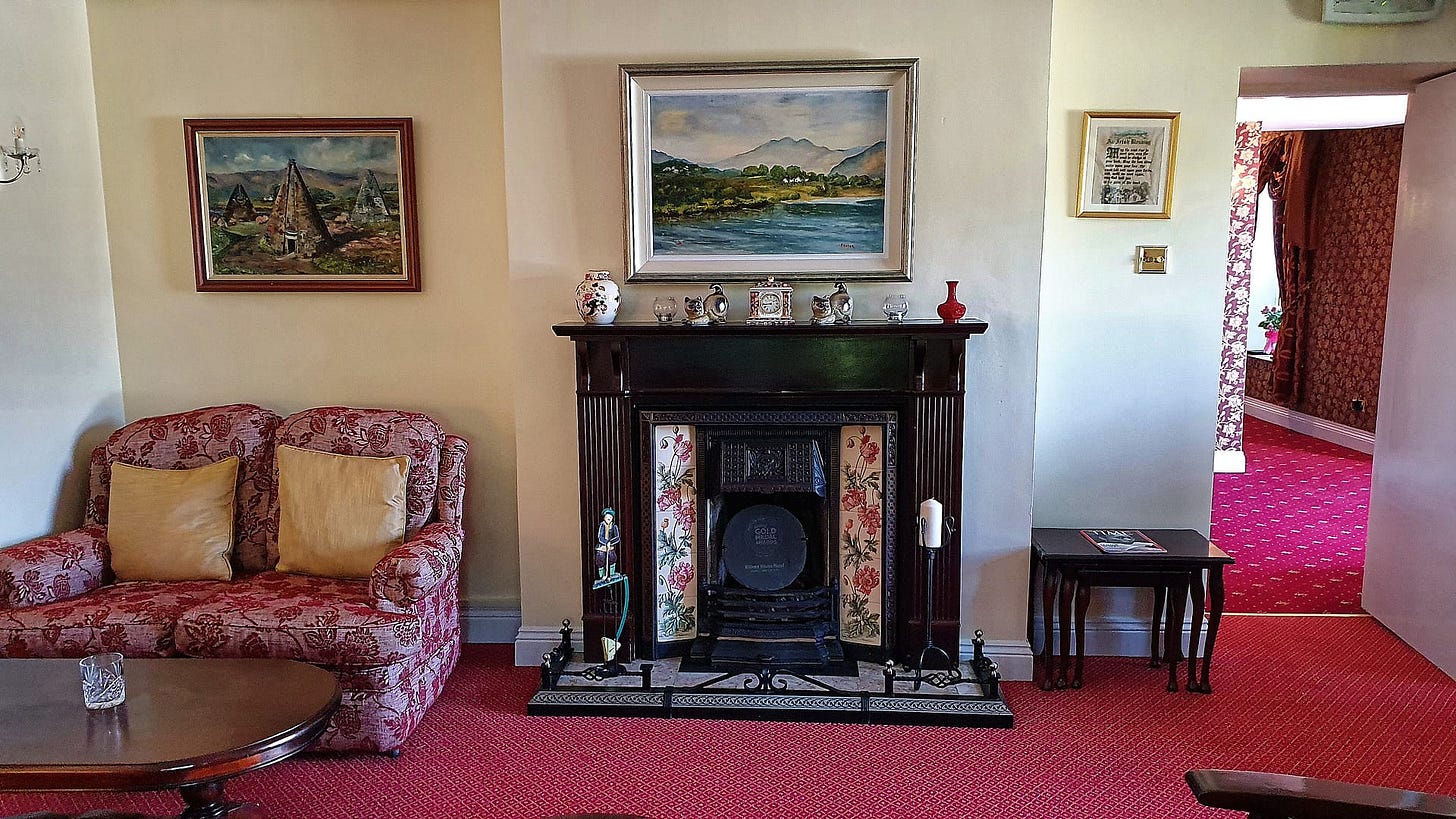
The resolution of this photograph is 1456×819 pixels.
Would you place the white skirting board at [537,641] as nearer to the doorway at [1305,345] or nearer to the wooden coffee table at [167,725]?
A: the wooden coffee table at [167,725]

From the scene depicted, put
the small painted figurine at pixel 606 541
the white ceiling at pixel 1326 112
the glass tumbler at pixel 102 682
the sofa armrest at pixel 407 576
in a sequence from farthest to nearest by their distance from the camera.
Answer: the white ceiling at pixel 1326 112, the small painted figurine at pixel 606 541, the sofa armrest at pixel 407 576, the glass tumbler at pixel 102 682

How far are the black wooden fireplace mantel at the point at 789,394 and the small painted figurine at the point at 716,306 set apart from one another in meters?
0.07

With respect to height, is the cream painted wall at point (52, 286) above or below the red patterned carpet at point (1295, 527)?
above

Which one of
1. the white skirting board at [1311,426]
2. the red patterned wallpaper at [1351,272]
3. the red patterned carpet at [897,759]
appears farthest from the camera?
the white skirting board at [1311,426]

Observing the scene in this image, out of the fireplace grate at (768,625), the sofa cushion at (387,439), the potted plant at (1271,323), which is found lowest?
the fireplace grate at (768,625)

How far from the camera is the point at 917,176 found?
10.8ft

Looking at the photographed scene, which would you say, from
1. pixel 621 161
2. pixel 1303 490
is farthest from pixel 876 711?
pixel 1303 490

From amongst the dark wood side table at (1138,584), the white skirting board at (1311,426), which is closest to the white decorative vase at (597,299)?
the dark wood side table at (1138,584)

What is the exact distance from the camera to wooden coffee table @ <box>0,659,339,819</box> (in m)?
2.07

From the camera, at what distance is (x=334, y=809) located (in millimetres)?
2631

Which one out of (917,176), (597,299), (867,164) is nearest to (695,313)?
(597,299)

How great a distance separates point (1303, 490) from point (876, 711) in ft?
15.0

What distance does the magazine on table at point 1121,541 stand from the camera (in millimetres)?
3359

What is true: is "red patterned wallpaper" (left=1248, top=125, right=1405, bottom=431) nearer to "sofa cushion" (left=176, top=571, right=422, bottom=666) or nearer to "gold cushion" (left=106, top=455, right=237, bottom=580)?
"sofa cushion" (left=176, top=571, right=422, bottom=666)
